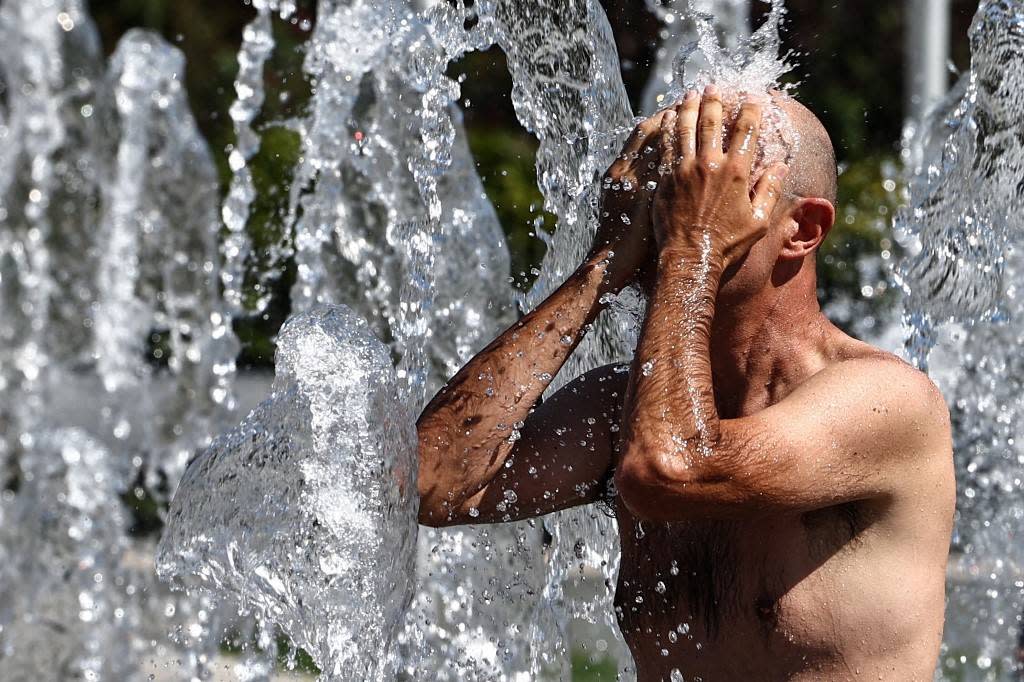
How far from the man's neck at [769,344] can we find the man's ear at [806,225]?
0.28ft

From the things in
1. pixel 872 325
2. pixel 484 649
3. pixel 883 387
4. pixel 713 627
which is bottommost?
pixel 872 325

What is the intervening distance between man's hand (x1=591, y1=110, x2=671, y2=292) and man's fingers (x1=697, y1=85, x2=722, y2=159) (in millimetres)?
110

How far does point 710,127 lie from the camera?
8.57 feet

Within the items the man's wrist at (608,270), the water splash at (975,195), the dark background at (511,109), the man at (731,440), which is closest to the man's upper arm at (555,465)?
the man at (731,440)

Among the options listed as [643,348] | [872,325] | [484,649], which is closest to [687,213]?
[643,348]

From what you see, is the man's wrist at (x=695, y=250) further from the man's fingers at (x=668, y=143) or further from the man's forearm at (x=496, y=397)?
the man's forearm at (x=496, y=397)

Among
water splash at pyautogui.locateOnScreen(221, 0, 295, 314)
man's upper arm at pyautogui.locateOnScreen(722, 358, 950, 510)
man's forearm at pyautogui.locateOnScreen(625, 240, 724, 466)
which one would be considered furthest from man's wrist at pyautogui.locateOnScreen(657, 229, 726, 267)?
water splash at pyautogui.locateOnScreen(221, 0, 295, 314)

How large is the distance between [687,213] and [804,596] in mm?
672

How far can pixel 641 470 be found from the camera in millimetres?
2486

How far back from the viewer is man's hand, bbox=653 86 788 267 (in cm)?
258

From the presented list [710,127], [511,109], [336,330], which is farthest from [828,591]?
[511,109]

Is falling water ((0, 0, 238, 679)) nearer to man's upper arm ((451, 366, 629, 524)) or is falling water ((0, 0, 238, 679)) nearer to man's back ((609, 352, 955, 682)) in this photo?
man's upper arm ((451, 366, 629, 524))

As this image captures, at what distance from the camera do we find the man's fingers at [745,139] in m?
2.58

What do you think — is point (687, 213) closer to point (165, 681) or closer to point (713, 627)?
point (713, 627)
